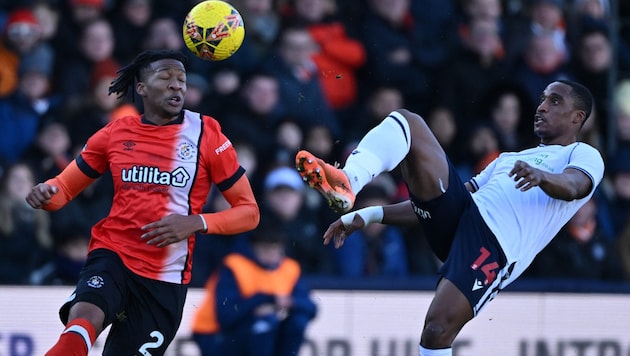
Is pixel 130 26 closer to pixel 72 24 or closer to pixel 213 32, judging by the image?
pixel 72 24

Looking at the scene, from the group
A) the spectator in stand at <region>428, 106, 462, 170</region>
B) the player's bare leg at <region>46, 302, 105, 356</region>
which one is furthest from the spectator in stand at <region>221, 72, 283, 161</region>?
the player's bare leg at <region>46, 302, 105, 356</region>

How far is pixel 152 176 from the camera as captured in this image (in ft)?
21.8

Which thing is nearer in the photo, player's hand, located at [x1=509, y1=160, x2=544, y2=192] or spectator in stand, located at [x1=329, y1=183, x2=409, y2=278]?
player's hand, located at [x1=509, y1=160, x2=544, y2=192]

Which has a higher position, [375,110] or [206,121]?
[206,121]

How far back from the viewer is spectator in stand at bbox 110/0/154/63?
9.75 meters

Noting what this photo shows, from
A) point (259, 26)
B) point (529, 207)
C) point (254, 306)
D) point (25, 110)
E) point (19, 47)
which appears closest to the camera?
point (529, 207)

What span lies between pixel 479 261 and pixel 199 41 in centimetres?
229

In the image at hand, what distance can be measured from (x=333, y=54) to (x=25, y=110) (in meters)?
2.76

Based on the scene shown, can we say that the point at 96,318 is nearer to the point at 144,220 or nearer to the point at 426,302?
the point at 144,220

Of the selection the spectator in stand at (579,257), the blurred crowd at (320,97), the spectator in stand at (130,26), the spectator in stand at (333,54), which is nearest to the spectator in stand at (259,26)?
the blurred crowd at (320,97)

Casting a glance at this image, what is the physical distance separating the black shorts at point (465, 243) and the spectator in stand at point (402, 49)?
11.7 feet

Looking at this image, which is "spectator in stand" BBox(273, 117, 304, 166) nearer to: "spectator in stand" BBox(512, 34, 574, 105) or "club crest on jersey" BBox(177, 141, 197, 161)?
"spectator in stand" BBox(512, 34, 574, 105)

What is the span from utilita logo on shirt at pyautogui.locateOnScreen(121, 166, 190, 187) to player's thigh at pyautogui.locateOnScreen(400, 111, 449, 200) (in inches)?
51.9

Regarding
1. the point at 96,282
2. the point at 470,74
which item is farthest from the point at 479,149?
the point at 96,282
